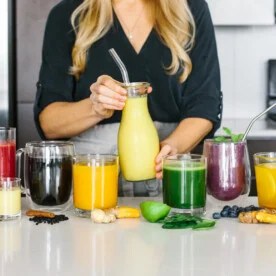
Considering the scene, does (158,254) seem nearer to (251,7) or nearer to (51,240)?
(51,240)

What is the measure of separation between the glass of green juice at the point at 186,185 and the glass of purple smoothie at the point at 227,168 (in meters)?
0.06

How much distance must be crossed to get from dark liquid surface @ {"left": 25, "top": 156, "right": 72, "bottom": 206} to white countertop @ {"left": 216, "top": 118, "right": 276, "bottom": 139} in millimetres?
1556

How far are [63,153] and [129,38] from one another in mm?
721

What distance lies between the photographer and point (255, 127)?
314 cm

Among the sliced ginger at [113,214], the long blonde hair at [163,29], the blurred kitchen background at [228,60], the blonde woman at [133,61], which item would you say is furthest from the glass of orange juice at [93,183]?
the blurred kitchen background at [228,60]

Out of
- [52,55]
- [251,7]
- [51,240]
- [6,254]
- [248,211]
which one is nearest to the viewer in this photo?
[6,254]

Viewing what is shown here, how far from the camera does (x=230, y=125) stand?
327 centimetres

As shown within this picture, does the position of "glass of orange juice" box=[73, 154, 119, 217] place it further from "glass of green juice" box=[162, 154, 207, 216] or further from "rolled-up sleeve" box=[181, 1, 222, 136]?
"rolled-up sleeve" box=[181, 1, 222, 136]

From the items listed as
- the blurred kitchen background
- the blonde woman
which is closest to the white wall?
the blurred kitchen background

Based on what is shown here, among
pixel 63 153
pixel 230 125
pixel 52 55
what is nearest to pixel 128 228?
pixel 63 153

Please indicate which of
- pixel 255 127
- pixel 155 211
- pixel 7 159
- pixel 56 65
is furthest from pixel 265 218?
pixel 255 127

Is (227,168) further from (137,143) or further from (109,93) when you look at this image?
(109,93)

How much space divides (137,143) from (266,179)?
0.30 meters

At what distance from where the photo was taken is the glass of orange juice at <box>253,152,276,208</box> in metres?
1.57
